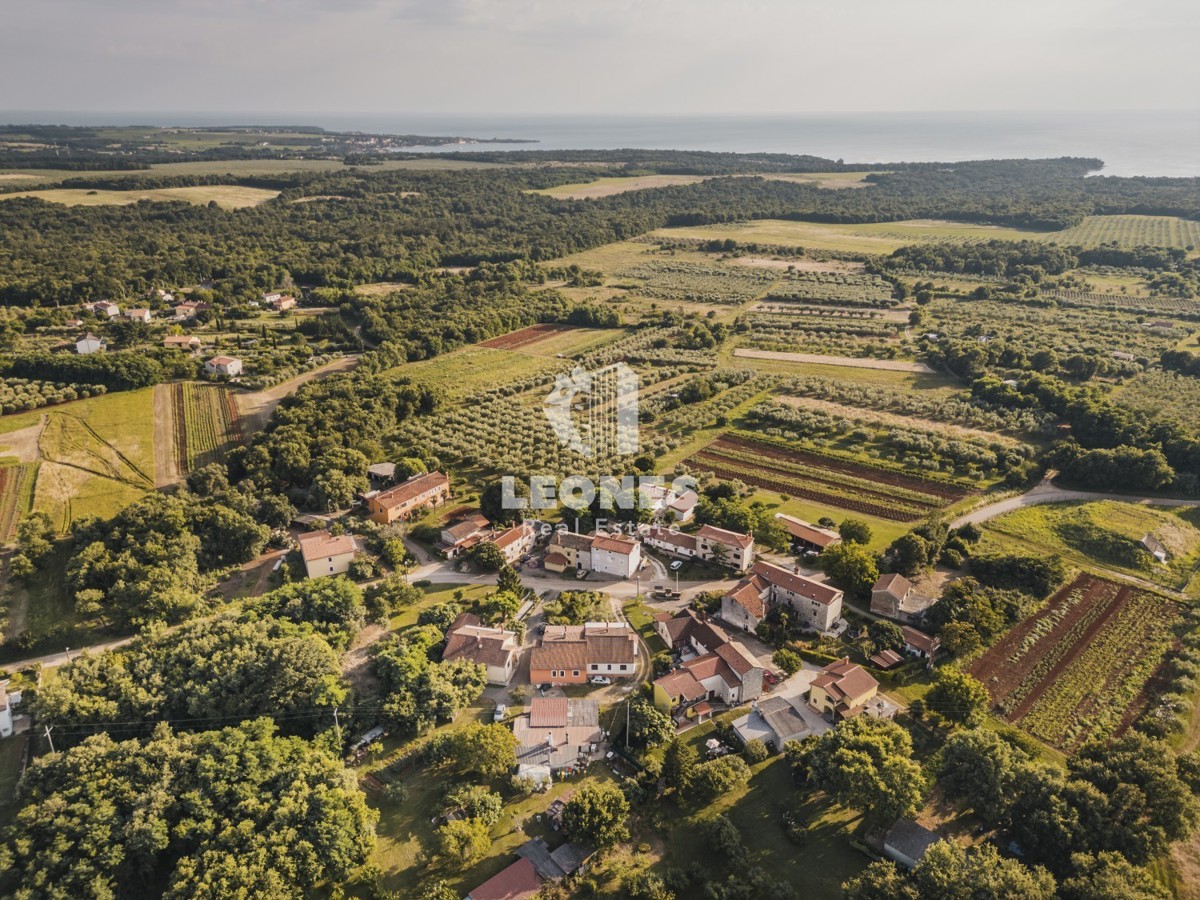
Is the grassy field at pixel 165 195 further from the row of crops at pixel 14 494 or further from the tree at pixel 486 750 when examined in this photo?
the tree at pixel 486 750

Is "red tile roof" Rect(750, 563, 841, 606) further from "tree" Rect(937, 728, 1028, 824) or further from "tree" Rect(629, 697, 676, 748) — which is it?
"tree" Rect(629, 697, 676, 748)

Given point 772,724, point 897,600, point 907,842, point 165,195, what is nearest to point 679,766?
point 772,724

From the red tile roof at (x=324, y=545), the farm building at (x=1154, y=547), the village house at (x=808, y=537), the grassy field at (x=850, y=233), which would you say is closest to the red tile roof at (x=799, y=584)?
the village house at (x=808, y=537)

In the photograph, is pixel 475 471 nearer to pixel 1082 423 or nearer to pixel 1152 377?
pixel 1082 423

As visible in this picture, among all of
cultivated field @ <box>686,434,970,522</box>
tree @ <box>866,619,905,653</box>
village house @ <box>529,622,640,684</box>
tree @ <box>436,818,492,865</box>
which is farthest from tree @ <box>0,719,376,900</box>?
cultivated field @ <box>686,434,970,522</box>

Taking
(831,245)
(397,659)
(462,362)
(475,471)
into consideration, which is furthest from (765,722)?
(831,245)

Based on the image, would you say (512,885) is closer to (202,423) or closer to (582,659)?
(582,659)
